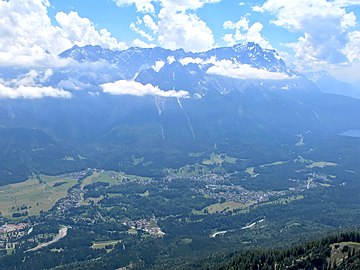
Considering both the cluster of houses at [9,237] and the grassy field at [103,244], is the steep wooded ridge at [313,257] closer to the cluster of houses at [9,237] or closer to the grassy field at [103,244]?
the grassy field at [103,244]

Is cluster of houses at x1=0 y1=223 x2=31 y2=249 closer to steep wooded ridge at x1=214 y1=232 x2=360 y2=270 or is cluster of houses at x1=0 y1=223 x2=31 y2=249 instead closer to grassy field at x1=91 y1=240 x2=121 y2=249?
grassy field at x1=91 y1=240 x2=121 y2=249

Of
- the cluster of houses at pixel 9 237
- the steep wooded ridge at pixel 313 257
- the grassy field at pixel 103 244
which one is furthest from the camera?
the cluster of houses at pixel 9 237

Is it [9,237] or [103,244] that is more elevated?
[9,237]

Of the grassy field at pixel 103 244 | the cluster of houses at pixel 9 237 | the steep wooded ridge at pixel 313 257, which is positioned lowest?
the steep wooded ridge at pixel 313 257

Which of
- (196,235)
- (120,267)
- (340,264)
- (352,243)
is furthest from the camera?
(196,235)

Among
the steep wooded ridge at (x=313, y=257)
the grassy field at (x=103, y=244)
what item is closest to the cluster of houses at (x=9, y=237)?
the grassy field at (x=103, y=244)

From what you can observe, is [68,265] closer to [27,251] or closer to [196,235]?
[27,251]

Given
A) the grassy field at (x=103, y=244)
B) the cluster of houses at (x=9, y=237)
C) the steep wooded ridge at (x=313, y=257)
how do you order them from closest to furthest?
the steep wooded ridge at (x=313, y=257) → the grassy field at (x=103, y=244) → the cluster of houses at (x=9, y=237)

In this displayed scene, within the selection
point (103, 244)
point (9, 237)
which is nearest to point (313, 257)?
point (103, 244)

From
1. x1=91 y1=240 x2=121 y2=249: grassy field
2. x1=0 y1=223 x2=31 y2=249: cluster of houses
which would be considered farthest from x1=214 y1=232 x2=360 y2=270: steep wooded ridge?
x1=0 y1=223 x2=31 y2=249: cluster of houses

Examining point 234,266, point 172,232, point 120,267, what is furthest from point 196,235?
point 234,266

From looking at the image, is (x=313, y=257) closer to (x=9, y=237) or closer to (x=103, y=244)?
(x=103, y=244)
